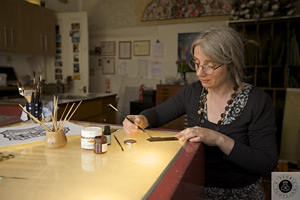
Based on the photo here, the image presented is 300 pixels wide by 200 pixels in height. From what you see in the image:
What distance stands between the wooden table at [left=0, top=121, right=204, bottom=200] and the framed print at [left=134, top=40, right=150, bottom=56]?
13.1 ft

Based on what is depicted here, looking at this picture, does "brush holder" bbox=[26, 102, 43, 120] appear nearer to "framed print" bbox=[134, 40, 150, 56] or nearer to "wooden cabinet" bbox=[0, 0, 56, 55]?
"wooden cabinet" bbox=[0, 0, 56, 55]

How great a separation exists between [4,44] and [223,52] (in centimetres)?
359

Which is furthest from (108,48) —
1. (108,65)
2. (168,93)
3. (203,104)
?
(203,104)

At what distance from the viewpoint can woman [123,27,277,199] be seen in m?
1.05

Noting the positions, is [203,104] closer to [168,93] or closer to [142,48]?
[168,93]

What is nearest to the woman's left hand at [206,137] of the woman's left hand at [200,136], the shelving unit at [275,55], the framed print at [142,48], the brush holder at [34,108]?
the woman's left hand at [200,136]

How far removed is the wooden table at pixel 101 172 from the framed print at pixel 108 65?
4255 mm

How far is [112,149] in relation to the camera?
0.87m

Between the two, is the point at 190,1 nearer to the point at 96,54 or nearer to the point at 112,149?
the point at 96,54

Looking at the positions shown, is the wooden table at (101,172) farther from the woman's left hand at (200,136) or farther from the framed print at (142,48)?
the framed print at (142,48)

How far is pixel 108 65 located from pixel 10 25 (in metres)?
1.99

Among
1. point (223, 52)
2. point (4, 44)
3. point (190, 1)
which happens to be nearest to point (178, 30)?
point (190, 1)

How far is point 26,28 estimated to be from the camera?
3941 mm

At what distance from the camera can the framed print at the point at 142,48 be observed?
475 cm
